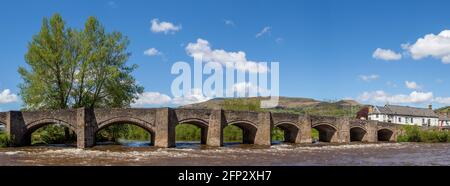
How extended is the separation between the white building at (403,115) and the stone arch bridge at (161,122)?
32.1 metres

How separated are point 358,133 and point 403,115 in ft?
86.4

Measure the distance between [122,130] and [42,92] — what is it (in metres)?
7.83

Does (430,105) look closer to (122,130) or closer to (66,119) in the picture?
(122,130)

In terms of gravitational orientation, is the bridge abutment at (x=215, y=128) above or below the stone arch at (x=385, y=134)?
above

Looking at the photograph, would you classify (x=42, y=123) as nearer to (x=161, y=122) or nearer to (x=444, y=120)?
(x=161, y=122)

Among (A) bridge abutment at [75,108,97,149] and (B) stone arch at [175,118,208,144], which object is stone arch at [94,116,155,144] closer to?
(A) bridge abutment at [75,108,97,149]

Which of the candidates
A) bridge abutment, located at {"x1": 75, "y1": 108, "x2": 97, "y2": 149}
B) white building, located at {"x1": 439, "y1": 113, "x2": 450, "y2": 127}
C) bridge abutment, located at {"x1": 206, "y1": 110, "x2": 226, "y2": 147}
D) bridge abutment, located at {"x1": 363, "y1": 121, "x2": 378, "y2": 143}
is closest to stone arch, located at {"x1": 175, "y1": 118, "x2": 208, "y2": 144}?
bridge abutment, located at {"x1": 206, "y1": 110, "x2": 226, "y2": 147}

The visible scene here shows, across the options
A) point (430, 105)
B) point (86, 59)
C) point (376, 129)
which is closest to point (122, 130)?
point (86, 59)

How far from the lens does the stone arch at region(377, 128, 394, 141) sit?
53.0m

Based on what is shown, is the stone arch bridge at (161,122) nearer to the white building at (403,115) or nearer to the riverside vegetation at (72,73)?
the riverside vegetation at (72,73)

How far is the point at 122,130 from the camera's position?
130 ft

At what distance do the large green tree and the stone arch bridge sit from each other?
3.29 meters

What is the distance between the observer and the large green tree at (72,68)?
35.6 m

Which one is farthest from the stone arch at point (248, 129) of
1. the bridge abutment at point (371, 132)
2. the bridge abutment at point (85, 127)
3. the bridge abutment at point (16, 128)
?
the bridge abutment at point (371, 132)
